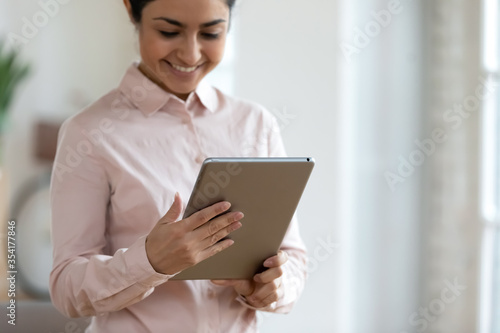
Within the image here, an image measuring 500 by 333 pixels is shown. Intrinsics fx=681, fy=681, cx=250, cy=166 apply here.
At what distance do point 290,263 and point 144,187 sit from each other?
1.32 feet

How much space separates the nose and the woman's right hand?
1.16 feet

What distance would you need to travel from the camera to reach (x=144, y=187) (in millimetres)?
1427

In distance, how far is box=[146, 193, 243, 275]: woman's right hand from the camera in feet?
4.06

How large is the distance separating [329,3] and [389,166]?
0.90 meters

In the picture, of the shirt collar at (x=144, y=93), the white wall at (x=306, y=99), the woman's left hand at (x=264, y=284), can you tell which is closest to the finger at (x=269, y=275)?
the woman's left hand at (x=264, y=284)

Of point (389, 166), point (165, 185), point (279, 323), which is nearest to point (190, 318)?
point (165, 185)

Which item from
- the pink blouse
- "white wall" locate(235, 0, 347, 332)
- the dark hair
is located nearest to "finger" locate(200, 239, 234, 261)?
the pink blouse

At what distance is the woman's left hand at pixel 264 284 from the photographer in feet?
4.69

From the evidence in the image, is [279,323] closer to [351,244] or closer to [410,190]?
[351,244]

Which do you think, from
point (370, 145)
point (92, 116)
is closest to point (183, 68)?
point (92, 116)

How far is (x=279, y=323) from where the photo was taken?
346cm

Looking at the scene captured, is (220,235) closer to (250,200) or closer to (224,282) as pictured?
(250,200)

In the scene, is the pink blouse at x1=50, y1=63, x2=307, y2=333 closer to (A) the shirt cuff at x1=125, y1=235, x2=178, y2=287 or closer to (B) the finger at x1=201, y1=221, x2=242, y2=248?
(A) the shirt cuff at x1=125, y1=235, x2=178, y2=287

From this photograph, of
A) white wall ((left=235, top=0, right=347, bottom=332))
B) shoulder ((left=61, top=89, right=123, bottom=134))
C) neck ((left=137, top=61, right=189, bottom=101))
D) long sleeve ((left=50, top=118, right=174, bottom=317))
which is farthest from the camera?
white wall ((left=235, top=0, right=347, bottom=332))
